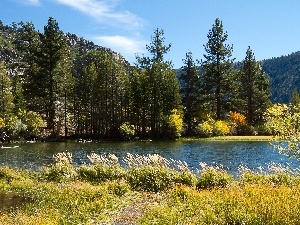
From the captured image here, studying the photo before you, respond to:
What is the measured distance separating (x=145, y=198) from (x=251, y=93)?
7486 cm

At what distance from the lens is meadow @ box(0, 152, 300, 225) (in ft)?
36.6

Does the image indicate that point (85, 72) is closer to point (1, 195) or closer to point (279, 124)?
point (1, 195)

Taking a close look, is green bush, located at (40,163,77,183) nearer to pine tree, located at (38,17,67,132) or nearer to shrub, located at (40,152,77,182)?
shrub, located at (40,152,77,182)

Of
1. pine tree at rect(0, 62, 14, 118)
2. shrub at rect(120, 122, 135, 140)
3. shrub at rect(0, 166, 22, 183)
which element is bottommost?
shrub at rect(0, 166, 22, 183)

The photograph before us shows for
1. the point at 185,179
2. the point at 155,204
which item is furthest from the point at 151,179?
the point at 155,204

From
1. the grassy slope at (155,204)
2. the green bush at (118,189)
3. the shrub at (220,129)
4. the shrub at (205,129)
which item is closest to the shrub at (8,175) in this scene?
the grassy slope at (155,204)

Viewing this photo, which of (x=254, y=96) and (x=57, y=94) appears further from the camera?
(x=254, y=96)

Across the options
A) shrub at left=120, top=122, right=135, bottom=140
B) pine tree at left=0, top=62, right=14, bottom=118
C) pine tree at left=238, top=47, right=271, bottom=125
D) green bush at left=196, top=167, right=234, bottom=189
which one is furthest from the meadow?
pine tree at left=238, top=47, right=271, bottom=125

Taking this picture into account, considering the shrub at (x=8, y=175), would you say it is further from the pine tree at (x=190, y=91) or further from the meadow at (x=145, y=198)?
the pine tree at (x=190, y=91)

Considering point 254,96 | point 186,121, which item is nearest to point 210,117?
point 186,121

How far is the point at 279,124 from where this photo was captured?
13492 mm

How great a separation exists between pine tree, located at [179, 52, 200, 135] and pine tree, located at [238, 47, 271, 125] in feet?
35.8

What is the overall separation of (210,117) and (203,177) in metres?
61.0

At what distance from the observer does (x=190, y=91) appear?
A: 8375 cm
